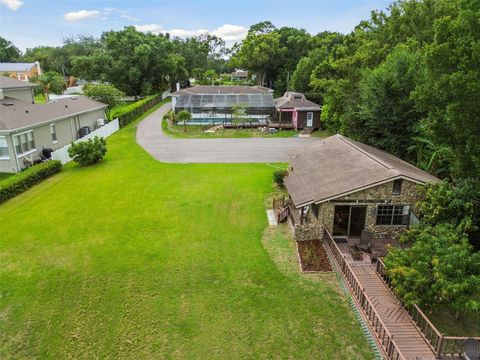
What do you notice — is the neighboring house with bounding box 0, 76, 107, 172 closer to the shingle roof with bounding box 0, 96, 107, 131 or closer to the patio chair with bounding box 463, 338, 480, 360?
the shingle roof with bounding box 0, 96, 107, 131

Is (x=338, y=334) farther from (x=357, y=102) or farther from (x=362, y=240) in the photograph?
(x=357, y=102)

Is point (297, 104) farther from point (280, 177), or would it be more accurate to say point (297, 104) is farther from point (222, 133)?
point (280, 177)

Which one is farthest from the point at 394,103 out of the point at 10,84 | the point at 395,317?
the point at 10,84

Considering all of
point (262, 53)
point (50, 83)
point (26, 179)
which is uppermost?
point (262, 53)

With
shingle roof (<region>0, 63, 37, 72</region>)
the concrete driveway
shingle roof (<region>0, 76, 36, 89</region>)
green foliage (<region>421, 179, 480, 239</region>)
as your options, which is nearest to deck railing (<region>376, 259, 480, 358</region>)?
green foliage (<region>421, 179, 480, 239</region>)

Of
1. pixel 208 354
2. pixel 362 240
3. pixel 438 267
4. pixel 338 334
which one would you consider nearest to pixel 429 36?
pixel 362 240

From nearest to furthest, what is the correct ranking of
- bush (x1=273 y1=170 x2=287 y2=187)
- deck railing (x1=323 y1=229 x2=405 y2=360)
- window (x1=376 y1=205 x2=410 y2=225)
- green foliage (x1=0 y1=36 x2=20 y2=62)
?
deck railing (x1=323 y1=229 x2=405 y2=360) < window (x1=376 y1=205 x2=410 y2=225) < bush (x1=273 y1=170 x2=287 y2=187) < green foliage (x1=0 y1=36 x2=20 y2=62)

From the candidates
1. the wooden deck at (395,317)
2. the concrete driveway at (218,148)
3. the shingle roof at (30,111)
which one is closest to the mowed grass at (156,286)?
the wooden deck at (395,317)
